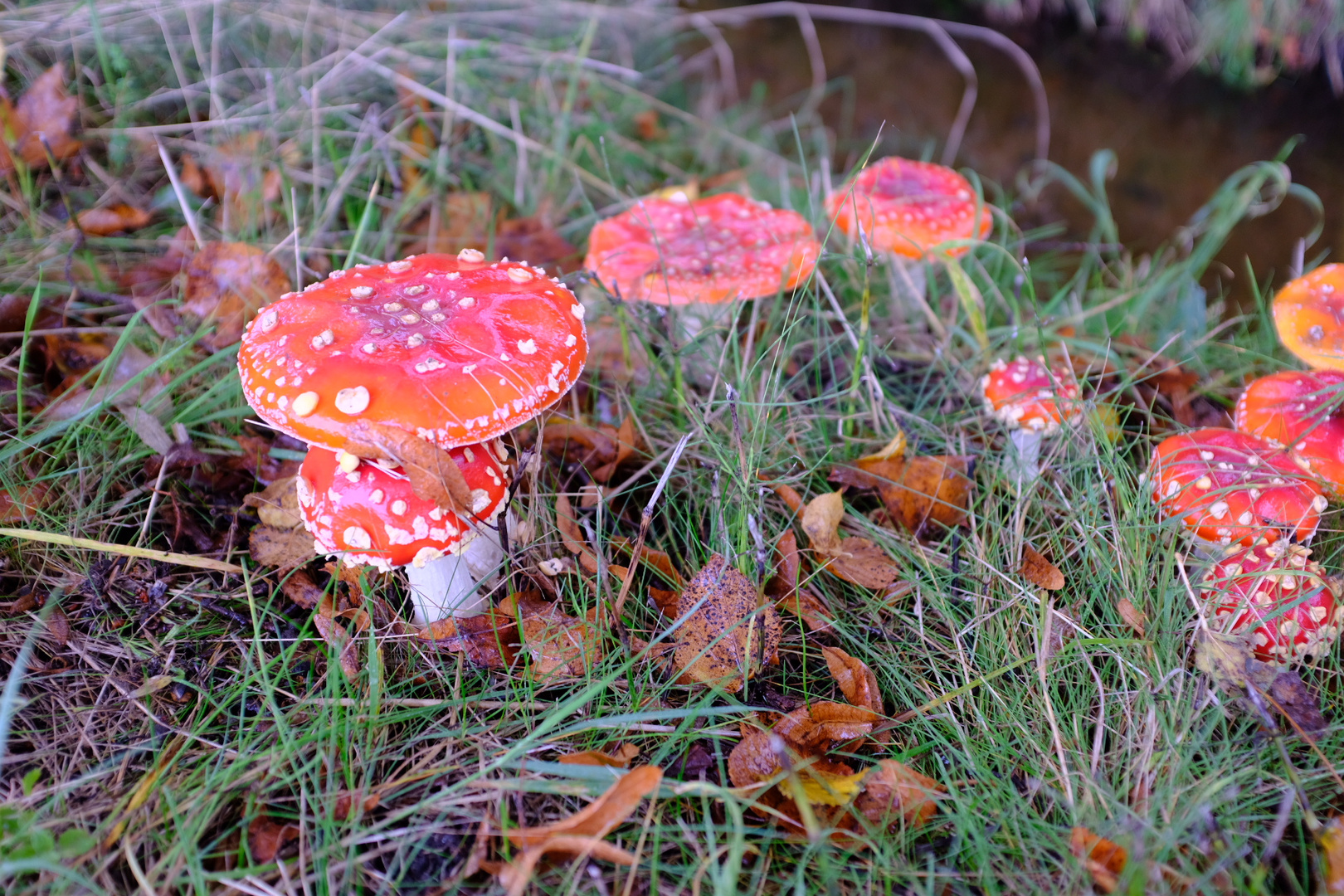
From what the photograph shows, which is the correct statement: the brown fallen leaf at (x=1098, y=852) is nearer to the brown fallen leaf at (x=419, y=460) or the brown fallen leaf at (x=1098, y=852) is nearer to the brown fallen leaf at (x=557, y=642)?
the brown fallen leaf at (x=557, y=642)

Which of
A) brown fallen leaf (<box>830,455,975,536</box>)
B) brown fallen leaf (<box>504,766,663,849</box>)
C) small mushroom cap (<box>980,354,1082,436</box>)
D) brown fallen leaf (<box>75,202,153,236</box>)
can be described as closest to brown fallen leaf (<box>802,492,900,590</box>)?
brown fallen leaf (<box>830,455,975,536</box>)

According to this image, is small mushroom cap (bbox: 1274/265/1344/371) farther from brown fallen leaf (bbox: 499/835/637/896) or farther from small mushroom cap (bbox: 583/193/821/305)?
brown fallen leaf (bbox: 499/835/637/896)

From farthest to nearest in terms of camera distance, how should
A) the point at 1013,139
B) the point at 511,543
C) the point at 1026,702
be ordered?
the point at 1013,139 < the point at 511,543 < the point at 1026,702

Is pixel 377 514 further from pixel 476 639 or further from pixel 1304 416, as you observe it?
pixel 1304 416

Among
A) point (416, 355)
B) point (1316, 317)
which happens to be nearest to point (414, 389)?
point (416, 355)

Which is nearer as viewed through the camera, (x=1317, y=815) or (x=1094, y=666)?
(x=1317, y=815)

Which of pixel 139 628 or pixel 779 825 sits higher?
pixel 779 825

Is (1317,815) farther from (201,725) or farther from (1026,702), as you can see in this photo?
(201,725)

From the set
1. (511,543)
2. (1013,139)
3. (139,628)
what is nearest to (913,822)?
(511,543)
